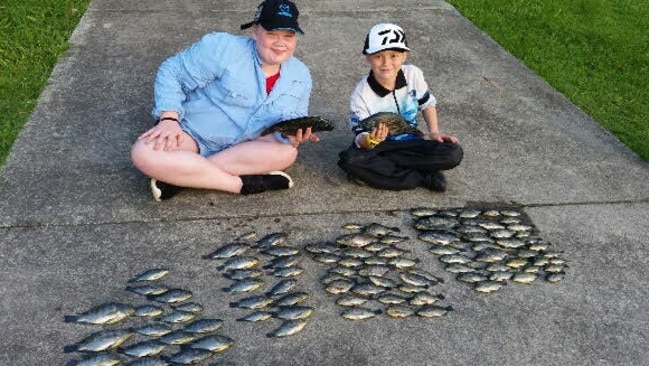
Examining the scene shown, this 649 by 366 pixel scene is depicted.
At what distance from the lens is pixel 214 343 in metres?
3.32

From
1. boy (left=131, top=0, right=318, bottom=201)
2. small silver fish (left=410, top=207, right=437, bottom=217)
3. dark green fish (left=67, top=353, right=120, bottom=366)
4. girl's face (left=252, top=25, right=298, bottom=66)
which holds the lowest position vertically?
small silver fish (left=410, top=207, right=437, bottom=217)

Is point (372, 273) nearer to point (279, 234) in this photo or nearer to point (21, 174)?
point (279, 234)

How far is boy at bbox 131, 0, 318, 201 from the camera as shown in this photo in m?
4.33

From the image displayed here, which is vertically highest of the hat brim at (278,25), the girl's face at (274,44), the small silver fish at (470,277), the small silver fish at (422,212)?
the hat brim at (278,25)

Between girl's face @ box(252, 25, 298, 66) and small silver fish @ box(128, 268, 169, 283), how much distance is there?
1417mm

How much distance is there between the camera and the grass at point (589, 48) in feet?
21.6

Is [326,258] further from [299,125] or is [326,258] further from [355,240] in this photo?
[299,125]

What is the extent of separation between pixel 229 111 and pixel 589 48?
5.01m

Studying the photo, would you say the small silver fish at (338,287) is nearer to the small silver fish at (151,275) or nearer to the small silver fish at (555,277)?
the small silver fish at (151,275)

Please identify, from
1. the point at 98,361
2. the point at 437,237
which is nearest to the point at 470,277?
the point at 437,237

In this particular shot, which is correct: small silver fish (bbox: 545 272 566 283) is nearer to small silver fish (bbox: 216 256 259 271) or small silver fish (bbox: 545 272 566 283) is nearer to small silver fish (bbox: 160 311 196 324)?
small silver fish (bbox: 216 256 259 271)

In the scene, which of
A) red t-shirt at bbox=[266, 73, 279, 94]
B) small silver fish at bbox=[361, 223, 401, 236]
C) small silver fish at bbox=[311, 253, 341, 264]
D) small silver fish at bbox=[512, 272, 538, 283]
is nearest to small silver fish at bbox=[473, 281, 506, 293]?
small silver fish at bbox=[512, 272, 538, 283]

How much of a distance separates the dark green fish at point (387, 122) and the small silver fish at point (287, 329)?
4.69 ft

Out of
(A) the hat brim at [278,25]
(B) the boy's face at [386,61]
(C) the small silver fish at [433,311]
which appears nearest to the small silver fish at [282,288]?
(C) the small silver fish at [433,311]
